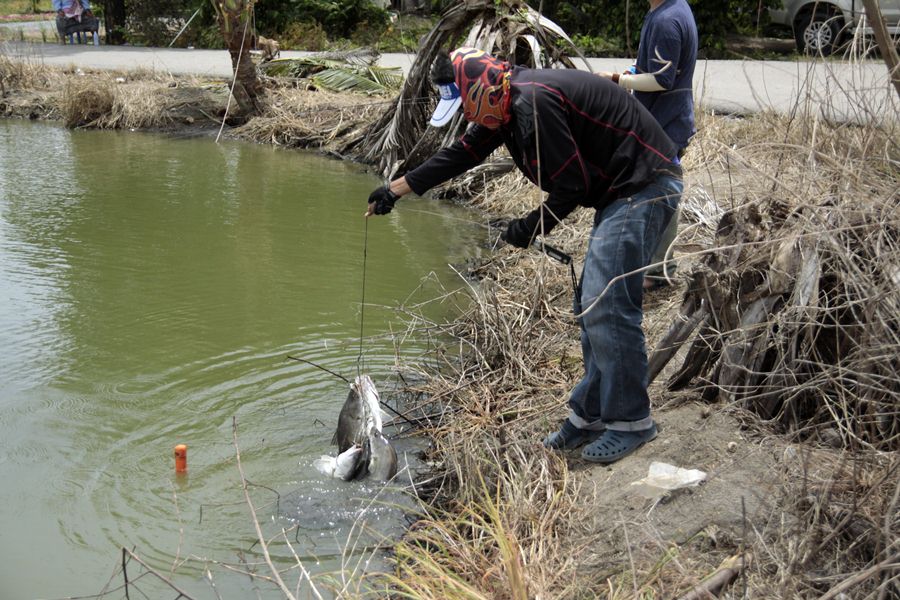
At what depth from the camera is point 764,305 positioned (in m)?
3.90

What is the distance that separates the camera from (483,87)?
3.69m

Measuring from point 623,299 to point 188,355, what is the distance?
3.33 m

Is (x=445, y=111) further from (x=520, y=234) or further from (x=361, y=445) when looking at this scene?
(x=361, y=445)

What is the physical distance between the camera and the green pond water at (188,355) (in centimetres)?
410

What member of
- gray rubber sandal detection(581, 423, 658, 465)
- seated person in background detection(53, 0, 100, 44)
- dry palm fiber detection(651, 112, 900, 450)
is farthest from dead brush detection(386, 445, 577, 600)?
seated person in background detection(53, 0, 100, 44)

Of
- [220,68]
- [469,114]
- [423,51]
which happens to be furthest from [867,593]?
[220,68]

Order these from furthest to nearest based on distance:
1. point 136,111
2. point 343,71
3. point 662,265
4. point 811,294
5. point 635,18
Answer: point 635,18 < point 343,71 < point 136,111 < point 662,265 < point 811,294

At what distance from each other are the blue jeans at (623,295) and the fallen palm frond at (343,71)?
10.6 m

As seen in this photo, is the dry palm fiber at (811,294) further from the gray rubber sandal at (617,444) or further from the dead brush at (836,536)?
the gray rubber sandal at (617,444)

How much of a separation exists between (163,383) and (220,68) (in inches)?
502

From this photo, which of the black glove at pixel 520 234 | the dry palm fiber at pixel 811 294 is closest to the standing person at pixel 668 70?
the dry palm fiber at pixel 811 294

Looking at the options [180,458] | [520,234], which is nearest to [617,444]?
[520,234]

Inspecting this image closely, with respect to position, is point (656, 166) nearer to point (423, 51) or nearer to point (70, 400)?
point (70, 400)

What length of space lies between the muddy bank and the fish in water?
28 cm
